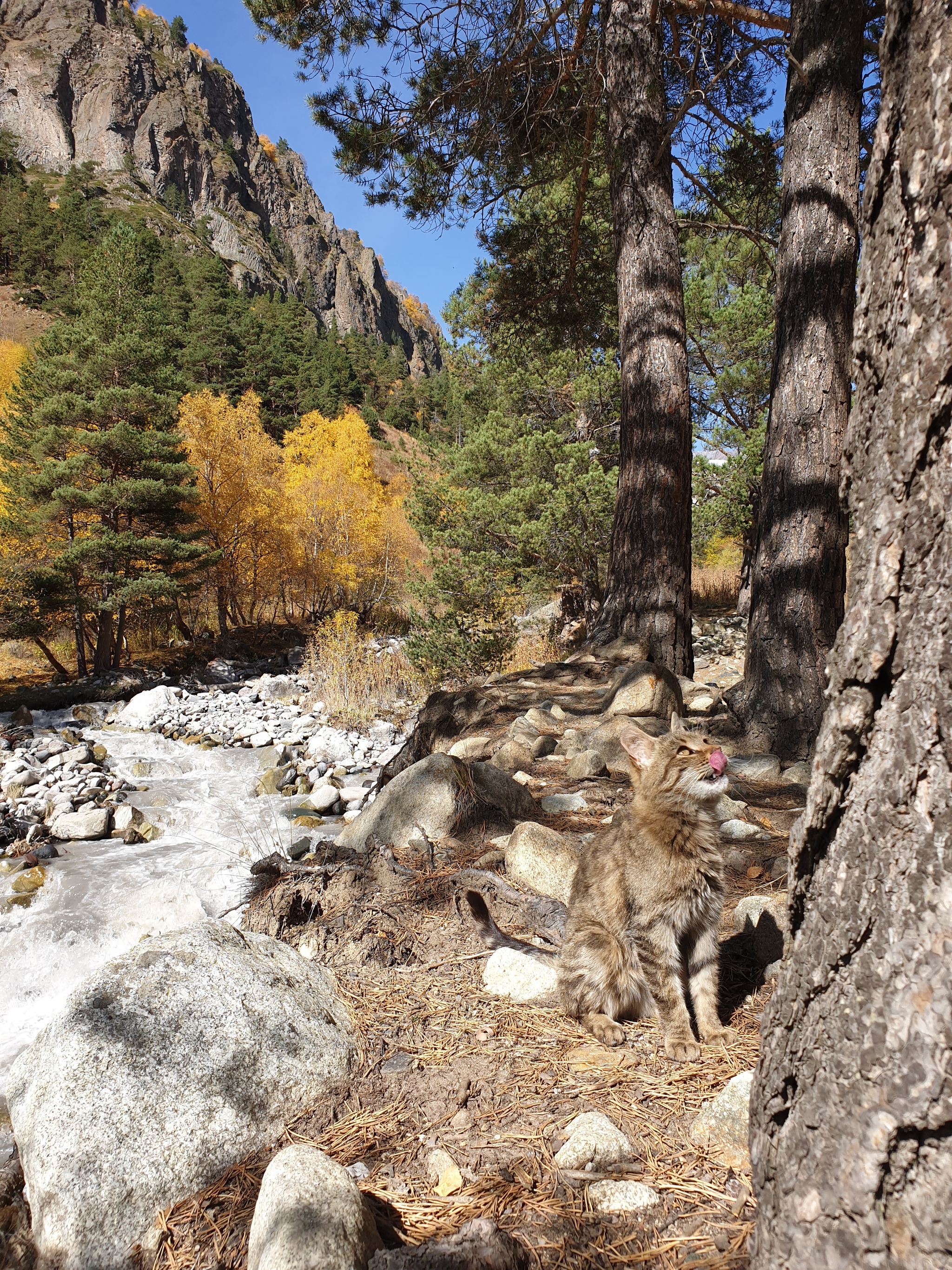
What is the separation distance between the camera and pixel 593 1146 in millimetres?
1573

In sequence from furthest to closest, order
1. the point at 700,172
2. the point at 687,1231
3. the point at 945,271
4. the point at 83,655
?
the point at 83,655, the point at 700,172, the point at 687,1231, the point at 945,271

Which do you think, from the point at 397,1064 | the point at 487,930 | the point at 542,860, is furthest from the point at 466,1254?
the point at 542,860

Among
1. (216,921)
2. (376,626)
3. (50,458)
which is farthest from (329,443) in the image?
(216,921)

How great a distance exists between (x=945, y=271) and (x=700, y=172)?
8.42 m

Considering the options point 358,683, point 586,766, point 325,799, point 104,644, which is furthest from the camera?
point 104,644

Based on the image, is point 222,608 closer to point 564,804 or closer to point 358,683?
point 358,683

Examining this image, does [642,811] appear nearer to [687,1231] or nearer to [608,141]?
[687,1231]

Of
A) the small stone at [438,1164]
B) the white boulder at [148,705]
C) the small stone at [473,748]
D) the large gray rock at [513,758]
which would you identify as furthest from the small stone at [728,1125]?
the white boulder at [148,705]

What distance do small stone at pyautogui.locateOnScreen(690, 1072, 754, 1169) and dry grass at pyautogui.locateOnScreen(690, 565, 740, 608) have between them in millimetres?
18113

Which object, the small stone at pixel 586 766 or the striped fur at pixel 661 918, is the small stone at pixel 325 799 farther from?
the striped fur at pixel 661 918

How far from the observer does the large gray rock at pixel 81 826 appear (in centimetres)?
770

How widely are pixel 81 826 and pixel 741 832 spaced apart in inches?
294

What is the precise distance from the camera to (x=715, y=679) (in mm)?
10242

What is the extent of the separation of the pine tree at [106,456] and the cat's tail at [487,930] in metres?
14.7
